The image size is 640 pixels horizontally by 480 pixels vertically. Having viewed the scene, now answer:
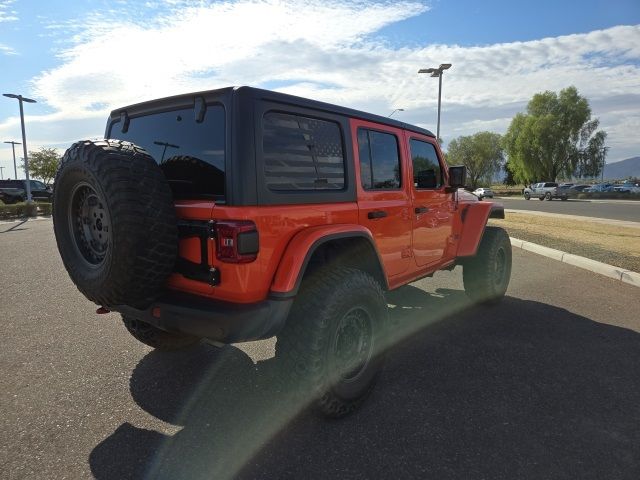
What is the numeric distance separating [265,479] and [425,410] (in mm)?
1189

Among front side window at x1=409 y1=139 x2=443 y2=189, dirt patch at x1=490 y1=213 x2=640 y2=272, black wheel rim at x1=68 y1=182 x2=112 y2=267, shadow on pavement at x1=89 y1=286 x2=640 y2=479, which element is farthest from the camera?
dirt patch at x1=490 y1=213 x2=640 y2=272

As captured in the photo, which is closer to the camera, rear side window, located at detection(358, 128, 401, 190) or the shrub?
rear side window, located at detection(358, 128, 401, 190)

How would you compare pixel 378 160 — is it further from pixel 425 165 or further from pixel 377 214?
pixel 425 165

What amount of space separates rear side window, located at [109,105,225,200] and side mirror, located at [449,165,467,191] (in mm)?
2786

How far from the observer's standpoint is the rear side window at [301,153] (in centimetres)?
264

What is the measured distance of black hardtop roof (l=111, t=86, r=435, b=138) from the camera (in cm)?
254

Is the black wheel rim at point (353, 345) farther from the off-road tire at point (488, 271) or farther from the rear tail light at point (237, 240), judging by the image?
the off-road tire at point (488, 271)

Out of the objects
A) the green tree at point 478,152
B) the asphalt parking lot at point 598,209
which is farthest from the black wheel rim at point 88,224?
the green tree at point 478,152

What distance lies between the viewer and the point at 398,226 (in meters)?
3.67

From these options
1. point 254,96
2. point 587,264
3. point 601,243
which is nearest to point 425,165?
point 254,96

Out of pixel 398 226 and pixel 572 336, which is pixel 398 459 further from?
pixel 572 336

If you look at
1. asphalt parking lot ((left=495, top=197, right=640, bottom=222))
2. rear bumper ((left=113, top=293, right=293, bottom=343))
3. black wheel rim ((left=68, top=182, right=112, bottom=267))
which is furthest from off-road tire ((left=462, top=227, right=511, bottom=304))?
asphalt parking lot ((left=495, top=197, right=640, bottom=222))

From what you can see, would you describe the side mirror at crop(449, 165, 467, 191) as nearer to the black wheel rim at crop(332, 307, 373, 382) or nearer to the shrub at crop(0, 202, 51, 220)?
the black wheel rim at crop(332, 307, 373, 382)

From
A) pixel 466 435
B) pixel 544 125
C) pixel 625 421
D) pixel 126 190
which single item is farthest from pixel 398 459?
pixel 544 125
